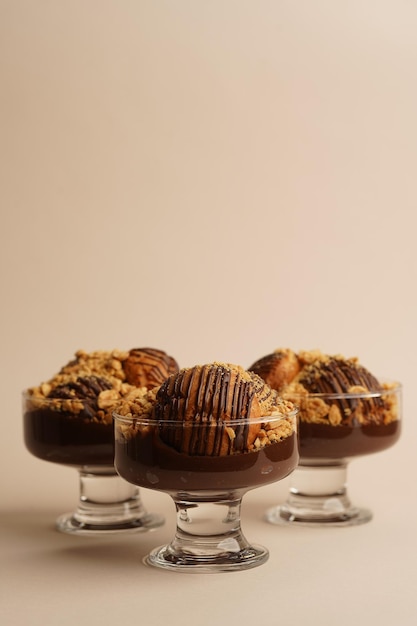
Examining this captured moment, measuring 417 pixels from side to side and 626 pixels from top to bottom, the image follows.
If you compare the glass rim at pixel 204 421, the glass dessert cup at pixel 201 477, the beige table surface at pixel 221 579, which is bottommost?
the beige table surface at pixel 221 579

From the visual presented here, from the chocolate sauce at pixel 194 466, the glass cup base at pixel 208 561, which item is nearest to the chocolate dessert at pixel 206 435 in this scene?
the chocolate sauce at pixel 194 466

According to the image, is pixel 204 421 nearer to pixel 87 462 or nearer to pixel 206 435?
pixel 206 435

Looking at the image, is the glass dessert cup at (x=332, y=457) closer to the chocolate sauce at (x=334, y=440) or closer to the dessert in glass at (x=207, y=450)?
the chocolate sauce at (x=334, y=440)

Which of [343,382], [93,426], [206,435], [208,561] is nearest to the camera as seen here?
[206,435]

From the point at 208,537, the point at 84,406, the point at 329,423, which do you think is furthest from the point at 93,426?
the point at 329,423

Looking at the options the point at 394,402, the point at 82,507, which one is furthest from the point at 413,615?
the point at 82,507

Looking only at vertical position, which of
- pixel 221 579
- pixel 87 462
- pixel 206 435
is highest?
pixel 206 435
